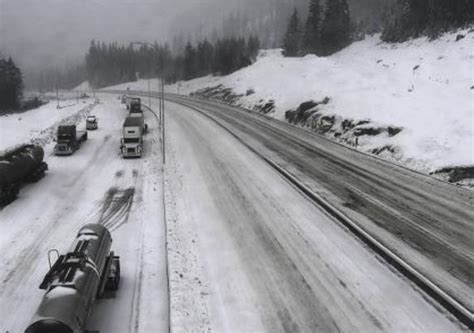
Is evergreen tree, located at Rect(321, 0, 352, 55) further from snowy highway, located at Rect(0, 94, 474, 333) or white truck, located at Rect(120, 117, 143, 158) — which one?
snowy highway, located at Rect(0, 94, 474, 333)

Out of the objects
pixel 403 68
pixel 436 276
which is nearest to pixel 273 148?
pixel 436 276

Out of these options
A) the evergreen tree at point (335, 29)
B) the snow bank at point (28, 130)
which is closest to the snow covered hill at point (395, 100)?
the snow bank at point (28, 130)

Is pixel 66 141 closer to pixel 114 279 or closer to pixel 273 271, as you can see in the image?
pixel 114 279

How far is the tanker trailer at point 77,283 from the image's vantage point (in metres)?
11.1

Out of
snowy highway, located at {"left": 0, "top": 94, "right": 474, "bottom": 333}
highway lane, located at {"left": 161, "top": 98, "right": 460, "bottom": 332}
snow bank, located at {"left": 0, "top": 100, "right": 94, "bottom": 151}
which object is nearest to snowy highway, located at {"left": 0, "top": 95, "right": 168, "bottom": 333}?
snowy highway, located at {"left": 0, "top": 94, "right": 474, "bottom": 333}

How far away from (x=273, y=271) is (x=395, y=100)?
28.1 m

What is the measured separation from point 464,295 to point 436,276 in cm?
125

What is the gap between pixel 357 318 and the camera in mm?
13273

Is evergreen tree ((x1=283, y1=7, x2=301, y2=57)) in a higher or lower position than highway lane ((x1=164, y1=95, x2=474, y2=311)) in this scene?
higher

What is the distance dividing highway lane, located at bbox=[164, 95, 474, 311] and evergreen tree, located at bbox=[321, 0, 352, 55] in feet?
242

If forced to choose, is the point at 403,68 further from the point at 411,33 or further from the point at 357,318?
the point at 357,318

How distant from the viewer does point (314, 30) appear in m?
113

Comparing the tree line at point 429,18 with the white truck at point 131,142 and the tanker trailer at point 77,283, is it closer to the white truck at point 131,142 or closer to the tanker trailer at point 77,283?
the white truck at point 131,142

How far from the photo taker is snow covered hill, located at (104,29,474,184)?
30.1 metres
